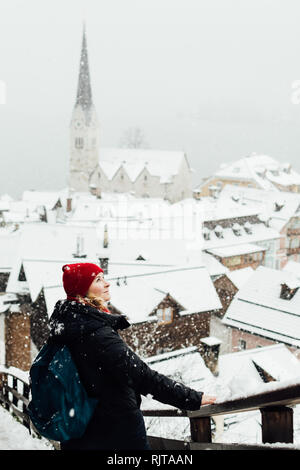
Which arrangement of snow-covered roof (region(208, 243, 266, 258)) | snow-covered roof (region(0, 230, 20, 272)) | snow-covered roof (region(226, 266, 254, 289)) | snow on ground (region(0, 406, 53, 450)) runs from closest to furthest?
snow on ground (region(0, 406, 53, 450)) → snow-covered roof (region(0, 230, 20, 272)) → snow-covered roof (region(226, 266, 254, 289)) → snow-covered roof (region(208, 243, 266, 258))

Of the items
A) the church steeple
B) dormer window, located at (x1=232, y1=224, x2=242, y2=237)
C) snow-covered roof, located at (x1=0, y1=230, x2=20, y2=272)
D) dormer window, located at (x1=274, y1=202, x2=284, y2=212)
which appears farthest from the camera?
the church steeple

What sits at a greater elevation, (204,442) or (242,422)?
(204,442)

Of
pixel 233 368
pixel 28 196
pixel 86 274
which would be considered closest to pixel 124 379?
pixel 86 274

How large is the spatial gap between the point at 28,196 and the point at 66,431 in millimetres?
55744

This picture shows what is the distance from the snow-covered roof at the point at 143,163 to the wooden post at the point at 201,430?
59156 mm

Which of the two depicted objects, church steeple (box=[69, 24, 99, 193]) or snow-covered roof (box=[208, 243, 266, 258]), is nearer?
snow-covered roof (box=[208, 243, 266, 258])

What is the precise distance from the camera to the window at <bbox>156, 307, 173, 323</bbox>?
64.1ft

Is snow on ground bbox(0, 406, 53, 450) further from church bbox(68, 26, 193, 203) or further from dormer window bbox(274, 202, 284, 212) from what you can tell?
church bbox(68, 26, 193, 203)

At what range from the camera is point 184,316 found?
2005 centimetres

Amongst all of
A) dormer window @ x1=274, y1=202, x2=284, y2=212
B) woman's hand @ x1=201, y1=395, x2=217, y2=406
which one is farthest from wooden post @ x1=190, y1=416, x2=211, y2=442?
dormer window @ x1=274, y1=202, x2=284, y2=212

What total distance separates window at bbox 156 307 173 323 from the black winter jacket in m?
16.8

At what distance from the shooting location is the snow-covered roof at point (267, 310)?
19750 millimetres

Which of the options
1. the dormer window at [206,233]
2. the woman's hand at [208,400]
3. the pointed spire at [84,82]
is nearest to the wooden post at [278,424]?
the woman's hand at [208,400]
